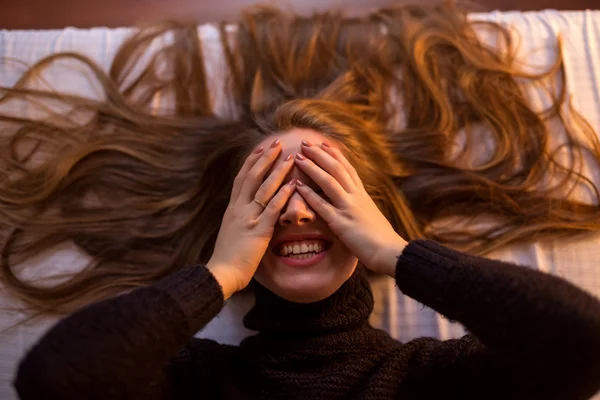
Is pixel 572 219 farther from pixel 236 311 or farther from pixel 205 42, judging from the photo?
pixel 205 42

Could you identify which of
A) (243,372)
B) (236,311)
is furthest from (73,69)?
(243,372)

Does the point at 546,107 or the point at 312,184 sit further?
the point at 546,107

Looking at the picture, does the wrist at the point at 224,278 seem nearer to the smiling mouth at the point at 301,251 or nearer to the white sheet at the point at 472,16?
the smiling mouth at the point at 301,251

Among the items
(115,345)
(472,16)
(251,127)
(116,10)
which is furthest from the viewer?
(116,10)

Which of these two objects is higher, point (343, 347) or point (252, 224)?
point (252, 224)

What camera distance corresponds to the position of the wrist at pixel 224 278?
725 millimetres

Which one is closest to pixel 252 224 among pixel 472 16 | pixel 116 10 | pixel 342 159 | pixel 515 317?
pixel 342 159

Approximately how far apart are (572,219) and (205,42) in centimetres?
73

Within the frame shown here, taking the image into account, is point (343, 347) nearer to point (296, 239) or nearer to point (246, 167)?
point (296, 239)

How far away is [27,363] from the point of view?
0.59 meters

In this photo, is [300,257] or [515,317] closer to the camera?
[515,317]

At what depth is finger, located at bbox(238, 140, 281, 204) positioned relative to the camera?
0.78m

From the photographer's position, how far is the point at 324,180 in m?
0.75

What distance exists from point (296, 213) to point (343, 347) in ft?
0.65
